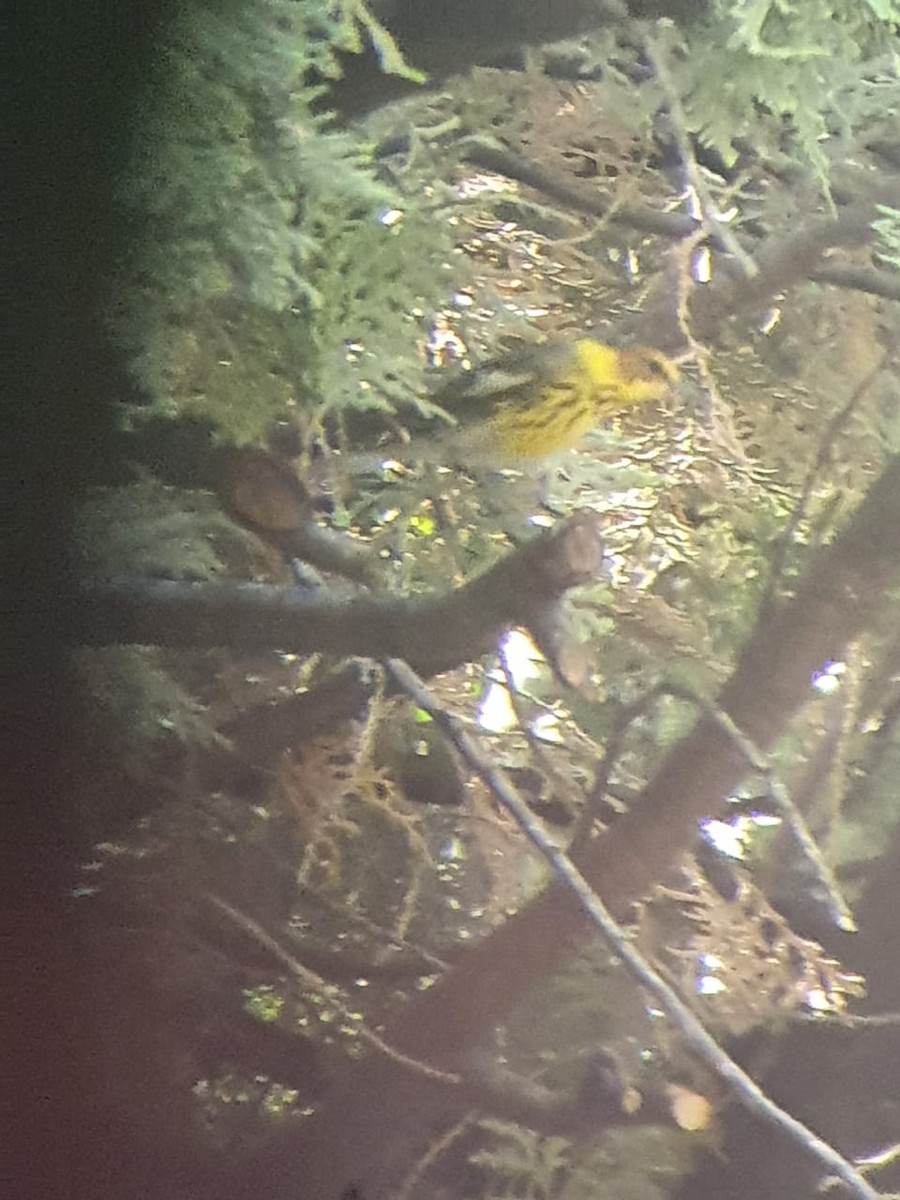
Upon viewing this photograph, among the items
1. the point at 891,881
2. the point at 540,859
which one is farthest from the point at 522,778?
the point at 891,881

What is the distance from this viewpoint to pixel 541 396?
0.71m

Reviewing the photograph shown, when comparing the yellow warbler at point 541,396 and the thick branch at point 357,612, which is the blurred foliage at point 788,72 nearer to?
the yellow warbler at point 541,396

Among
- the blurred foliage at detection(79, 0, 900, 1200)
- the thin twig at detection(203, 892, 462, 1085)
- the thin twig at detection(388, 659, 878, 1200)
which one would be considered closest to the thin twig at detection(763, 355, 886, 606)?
the blurred foliage at detection(79, 0, 900, 1200)

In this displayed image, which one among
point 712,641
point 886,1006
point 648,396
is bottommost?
point 886,1006

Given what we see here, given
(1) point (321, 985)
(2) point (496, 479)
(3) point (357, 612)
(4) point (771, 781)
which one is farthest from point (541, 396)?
(1) point (321, 985)

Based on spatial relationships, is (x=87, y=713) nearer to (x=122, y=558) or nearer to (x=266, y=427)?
(x=122, y=558)

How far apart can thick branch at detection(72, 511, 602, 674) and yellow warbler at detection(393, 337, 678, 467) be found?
0.06 m

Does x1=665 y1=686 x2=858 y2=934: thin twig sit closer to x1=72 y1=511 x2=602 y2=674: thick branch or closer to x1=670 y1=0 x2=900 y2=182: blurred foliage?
x1=72 y1=511 x2=602 y2=674: thick branch

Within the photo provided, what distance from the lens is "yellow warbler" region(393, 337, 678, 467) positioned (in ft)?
2.31

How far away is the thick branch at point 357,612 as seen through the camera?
0.72 metres

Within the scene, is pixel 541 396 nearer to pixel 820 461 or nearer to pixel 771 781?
pixel 820 461

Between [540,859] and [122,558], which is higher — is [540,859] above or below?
below

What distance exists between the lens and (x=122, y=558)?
0.73 metres

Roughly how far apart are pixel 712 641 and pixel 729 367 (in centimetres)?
17
